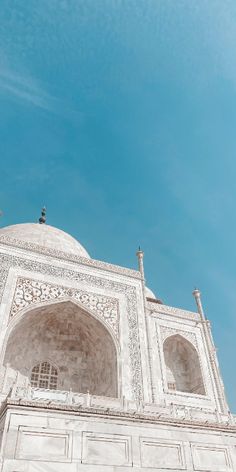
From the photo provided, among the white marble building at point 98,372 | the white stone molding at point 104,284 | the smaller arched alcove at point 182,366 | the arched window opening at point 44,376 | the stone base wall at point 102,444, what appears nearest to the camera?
the stone base wall at point 102,444

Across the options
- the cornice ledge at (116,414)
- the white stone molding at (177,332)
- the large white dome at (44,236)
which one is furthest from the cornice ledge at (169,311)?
the cornice ledge at (116,414)

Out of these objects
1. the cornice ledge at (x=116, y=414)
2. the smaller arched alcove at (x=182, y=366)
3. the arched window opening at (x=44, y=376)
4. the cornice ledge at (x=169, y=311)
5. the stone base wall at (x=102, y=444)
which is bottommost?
the stone base wall at (x=102, y=444)

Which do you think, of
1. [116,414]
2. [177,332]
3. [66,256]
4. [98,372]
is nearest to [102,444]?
[116,414]

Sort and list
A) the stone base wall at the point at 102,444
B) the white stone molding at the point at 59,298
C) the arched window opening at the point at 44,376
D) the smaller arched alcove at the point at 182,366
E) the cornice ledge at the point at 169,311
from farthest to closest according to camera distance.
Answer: the cornice ledge at the point at 169,311 → the smaller arched alcove at the point at 182,366 → the arched window opening at the point at 44,376 → the white stone molding at the point at 59,298 → the stone base wall at the point at 102,444

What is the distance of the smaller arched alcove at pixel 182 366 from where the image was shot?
15.4m

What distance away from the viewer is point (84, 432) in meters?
6.87

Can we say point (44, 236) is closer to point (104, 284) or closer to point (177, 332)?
point (104, 284)

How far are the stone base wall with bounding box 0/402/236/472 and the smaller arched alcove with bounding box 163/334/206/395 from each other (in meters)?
7.43

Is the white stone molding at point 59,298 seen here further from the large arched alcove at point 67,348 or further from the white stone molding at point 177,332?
the white stone molding at point 177,332

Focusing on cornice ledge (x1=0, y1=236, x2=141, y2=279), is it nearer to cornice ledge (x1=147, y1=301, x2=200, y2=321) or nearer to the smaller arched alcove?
cornice ledge (x1=147, y1=301, x2=200, y2=321)

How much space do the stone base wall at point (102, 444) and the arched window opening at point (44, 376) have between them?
6.36m

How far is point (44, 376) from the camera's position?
1321 centimetres

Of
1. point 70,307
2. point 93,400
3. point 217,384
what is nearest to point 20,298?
point 70,307

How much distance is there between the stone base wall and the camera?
630 cm
